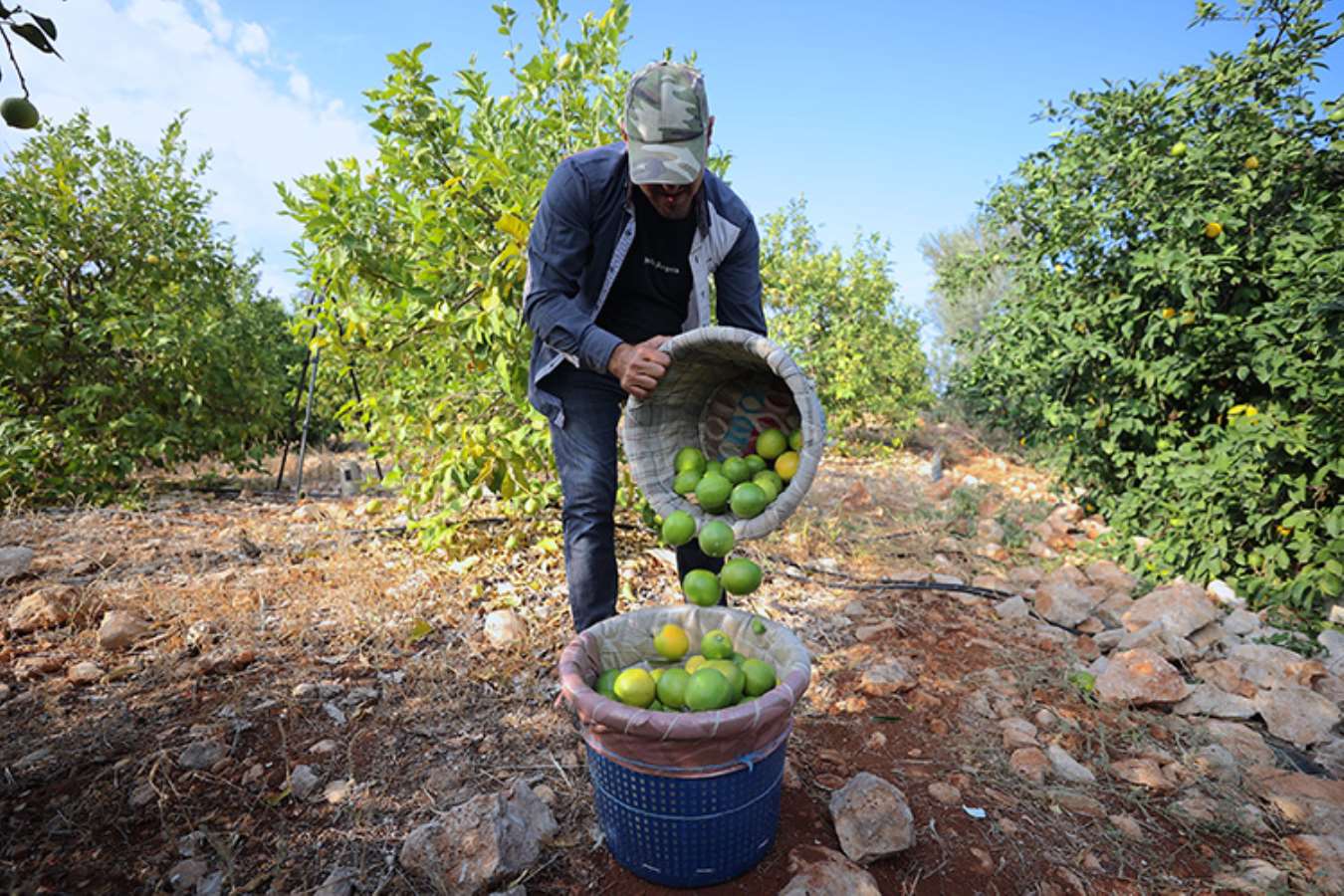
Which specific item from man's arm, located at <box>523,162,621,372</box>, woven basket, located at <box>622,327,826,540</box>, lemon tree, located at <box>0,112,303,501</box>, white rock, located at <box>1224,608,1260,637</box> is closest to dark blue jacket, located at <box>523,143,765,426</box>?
man's arm, located at <box>523,162,621,372</box>

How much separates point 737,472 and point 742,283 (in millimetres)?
703

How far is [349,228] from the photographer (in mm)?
3373

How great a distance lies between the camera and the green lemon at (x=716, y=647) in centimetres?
189

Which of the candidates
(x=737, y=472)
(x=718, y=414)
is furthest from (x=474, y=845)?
(x=718, y=414)

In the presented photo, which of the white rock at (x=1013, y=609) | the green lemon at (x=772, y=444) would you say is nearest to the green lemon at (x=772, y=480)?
the green lemon at (x=772, y=444)

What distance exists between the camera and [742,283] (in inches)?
93.3

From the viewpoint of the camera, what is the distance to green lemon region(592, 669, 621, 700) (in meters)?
1.78

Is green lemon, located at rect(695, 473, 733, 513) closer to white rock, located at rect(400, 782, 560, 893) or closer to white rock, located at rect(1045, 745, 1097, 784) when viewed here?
white rock, located at rect(400, 782, 560, 893)

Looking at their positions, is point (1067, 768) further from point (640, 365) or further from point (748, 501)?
point (640, 365)

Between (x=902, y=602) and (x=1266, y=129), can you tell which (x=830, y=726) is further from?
(x=1266, y=129)

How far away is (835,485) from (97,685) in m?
5.40

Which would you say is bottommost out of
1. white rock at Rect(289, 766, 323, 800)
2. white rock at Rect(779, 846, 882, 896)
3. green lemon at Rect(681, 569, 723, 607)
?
white rock at Rect(289, 766, 323, 800)

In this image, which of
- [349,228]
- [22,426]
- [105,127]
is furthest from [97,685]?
[105,127]

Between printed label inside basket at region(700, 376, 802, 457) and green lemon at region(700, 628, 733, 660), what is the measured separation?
2.02 feet
